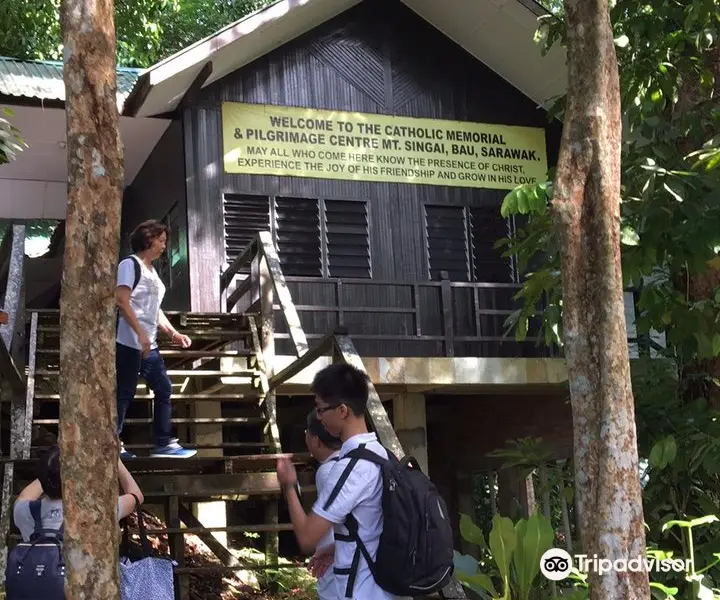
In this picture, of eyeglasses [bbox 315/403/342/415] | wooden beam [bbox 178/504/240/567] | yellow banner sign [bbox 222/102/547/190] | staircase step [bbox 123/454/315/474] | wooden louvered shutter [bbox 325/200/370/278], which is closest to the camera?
eyeglasses [bbox 315/403/342/415]

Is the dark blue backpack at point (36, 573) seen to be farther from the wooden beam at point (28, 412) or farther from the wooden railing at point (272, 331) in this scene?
the wooden beam at point (28, 412)

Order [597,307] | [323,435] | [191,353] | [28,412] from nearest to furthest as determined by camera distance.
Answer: [323,435] < [597,307] < [28,412] < [191,353]

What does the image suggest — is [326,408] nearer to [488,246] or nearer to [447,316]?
[447,316]

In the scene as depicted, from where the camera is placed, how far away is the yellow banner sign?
11.3 metres

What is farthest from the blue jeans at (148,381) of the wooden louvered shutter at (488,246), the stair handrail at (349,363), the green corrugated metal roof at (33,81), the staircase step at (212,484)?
the wooden louvered shutter at (488,246)

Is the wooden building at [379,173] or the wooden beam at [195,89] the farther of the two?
the wooden building at [379,173]

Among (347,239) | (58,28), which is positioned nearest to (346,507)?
(347,239)

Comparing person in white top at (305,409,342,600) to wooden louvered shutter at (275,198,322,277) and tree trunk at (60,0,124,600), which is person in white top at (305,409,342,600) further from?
wooden louvered shutter at (275,198,322,277)

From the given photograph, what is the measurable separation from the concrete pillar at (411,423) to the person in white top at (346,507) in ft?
23.8

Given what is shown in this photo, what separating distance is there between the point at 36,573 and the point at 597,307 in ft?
→ 8.73

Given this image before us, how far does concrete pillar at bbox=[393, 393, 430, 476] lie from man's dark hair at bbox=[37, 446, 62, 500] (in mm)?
6936

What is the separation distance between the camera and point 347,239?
11555 mm

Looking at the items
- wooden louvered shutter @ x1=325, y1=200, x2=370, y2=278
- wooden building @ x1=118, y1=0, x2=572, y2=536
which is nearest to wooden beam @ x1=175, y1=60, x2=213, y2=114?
wooden building @ x1=118, y1=0, x2=572, y2=536

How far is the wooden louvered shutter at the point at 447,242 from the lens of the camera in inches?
468
